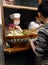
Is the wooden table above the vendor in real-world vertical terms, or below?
below

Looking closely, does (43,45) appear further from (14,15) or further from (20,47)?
(14,15)

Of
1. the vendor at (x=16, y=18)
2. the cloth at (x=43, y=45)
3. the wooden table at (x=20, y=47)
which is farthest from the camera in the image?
the vendor at (x=16, y=18)

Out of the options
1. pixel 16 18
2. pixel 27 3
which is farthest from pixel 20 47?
pixel 27 3

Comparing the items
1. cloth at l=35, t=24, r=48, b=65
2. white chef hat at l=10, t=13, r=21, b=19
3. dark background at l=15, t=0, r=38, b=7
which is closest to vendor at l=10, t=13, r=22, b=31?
white chef hat at l=10, t=13, r=21, b=19

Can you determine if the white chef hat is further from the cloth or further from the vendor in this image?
the cloth

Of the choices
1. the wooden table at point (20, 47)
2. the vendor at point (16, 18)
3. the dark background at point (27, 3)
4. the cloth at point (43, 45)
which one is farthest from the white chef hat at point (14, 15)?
the cloth at point (43, 45)

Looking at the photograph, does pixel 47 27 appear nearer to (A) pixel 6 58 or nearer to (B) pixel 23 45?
Result: (B) pixel 23 45

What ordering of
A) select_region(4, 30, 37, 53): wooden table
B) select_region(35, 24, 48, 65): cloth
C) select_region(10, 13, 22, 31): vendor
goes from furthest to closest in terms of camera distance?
select_region(10, 13, 22, 31): vendor, select_region(4, 30, 37, 53): wooden table, select_region(35, 24, 48, 65): cloth

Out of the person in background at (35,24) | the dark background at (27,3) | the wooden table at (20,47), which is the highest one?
the dark background at (27,3)

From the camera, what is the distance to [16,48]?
2.28m

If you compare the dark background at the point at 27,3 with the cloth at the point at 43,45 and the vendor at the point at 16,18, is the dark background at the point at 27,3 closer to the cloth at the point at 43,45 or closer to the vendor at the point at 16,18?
the vendor at the point at 16,18

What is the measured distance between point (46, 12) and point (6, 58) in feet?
2.14

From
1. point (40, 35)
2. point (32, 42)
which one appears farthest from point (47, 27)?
point (32, 42)

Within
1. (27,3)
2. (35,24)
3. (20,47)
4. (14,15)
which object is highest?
(27,3)
